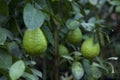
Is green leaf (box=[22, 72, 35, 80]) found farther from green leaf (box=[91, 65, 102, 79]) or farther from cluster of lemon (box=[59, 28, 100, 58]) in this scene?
green leaf (box=[91, 65, 102, 79])

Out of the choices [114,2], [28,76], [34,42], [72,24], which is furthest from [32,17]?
[114,2]

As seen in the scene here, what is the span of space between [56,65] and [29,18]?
18.4 inches

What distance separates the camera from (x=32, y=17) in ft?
3.36

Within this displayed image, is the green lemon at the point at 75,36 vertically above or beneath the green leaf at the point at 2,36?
beneath

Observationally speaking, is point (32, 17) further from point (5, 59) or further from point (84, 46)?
point (84, 46)

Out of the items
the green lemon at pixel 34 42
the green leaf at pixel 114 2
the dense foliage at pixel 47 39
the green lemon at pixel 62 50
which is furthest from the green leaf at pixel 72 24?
→ the green leaf at pixel 114 2

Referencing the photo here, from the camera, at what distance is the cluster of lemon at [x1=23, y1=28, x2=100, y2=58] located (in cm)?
106

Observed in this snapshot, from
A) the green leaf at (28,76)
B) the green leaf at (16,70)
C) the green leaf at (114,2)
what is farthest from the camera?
the green leaf at (114,2)

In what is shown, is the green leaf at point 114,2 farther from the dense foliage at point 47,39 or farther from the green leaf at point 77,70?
the green leaf at point 77,70

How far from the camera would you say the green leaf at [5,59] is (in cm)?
105

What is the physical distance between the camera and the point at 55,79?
1.49m

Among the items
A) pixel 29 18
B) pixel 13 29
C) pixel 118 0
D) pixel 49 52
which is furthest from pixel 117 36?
pixel 29 18

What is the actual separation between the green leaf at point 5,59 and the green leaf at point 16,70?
0.05m

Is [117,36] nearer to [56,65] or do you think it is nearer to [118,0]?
[118,0]
